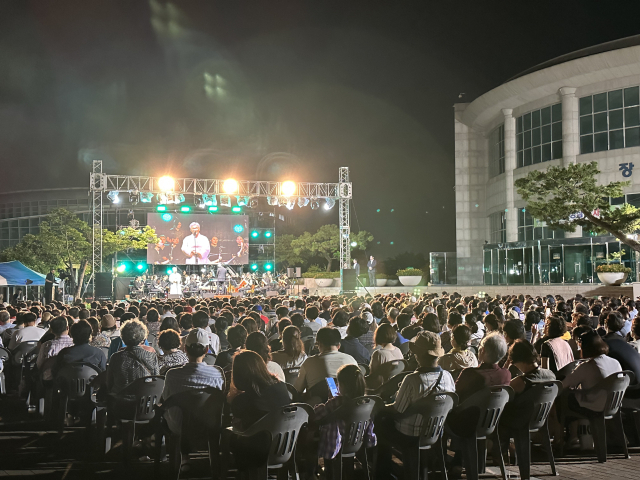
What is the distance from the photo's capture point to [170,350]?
22.3 ft

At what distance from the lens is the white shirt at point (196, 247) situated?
42062mm

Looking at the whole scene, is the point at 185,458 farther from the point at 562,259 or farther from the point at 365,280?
the point at 365,280

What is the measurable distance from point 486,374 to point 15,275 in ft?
79.3

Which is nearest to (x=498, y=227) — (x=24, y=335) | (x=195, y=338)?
(x=24, y=335)

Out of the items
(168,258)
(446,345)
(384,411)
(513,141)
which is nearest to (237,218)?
(168,258)

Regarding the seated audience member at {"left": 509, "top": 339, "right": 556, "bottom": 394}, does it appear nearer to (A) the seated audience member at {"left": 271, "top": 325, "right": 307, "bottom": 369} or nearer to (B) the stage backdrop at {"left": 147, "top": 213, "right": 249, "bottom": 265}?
(A) the seated audience member at {"left": 271, "top": 325, "right": 307, "bottom": 369}

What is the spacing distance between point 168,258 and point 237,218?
5.57 meters

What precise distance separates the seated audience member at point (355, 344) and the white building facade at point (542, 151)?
29139 millimetres

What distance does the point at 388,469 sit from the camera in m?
5.81

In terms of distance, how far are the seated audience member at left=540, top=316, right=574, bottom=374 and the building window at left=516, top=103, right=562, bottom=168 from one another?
105 feet

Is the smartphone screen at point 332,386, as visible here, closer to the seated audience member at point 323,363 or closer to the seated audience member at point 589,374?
the seated audience member at point 323,363

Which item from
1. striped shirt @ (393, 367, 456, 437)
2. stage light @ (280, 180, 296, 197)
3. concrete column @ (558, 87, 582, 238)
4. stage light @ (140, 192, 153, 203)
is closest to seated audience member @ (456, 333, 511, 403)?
striped shirt @ (393, 367, 456, 437)

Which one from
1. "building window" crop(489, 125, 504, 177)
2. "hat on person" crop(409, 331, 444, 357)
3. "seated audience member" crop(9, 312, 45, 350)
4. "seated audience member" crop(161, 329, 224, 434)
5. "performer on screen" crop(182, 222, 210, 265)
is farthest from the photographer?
"building window" crop(489, 125, 504, 177)

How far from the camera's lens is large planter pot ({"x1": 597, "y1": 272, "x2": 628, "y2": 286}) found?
2922 centimetres
